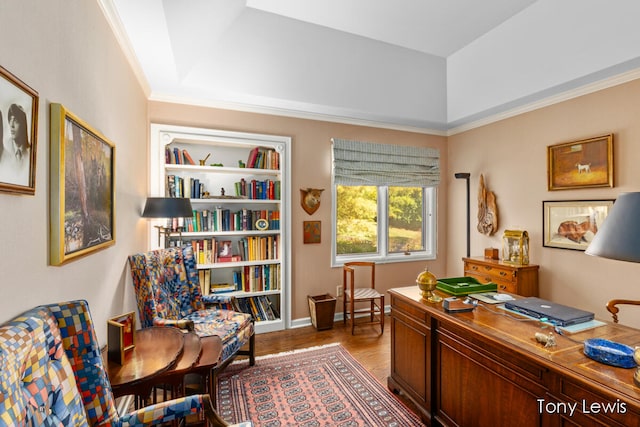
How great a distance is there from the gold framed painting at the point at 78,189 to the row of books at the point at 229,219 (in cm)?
136

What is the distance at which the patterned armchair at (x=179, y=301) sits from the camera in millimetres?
2246

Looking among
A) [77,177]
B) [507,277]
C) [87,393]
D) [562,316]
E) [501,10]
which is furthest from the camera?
[507,277]

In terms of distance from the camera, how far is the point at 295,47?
3.12 metres

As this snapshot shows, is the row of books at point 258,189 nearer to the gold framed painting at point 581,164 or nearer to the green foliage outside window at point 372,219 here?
the green foliage outside window at point 372,219

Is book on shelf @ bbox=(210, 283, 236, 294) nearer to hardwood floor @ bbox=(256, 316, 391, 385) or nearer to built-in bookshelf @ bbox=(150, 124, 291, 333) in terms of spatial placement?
built-in bookshelf @ bbox=(150, 124, 291, 333)

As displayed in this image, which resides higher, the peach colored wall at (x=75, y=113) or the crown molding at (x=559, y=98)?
the crown molding at (x=559, y=98)

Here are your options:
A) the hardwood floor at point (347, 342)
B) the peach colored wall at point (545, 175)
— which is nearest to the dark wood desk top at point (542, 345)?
Answer: the hardwood floor at point (347, 342)

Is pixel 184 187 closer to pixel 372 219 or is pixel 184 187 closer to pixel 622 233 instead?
pixel 372 219

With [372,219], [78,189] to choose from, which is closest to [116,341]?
[78,189]

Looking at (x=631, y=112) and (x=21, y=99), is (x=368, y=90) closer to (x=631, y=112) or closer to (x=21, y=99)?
(x=631, y=112)

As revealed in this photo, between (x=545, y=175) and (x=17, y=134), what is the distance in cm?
410

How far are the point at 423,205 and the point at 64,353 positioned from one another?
171 inches

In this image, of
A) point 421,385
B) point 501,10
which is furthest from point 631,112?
point 421,385

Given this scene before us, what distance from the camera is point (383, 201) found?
14.1 ft
